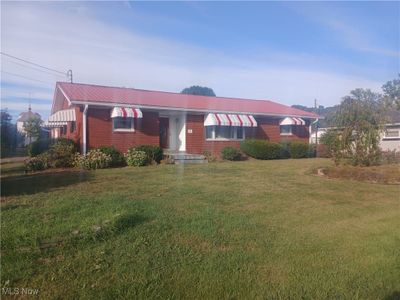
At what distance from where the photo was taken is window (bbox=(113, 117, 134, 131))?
695 inches

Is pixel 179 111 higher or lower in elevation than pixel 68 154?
higher

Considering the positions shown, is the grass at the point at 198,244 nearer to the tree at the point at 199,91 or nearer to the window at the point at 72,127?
the window at the point at 72,127

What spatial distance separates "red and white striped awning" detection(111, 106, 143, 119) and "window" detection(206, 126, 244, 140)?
14.9 ft

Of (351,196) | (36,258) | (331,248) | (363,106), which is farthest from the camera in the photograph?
(363,106)

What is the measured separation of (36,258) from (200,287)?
1.91m

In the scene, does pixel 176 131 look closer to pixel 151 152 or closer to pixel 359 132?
pixel 151 152

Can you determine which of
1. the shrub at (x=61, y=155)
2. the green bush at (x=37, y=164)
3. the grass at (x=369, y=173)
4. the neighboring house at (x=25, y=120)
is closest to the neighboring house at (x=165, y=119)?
the shrub at (x=61, y=155)

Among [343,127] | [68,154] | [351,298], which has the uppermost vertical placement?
[343,127]

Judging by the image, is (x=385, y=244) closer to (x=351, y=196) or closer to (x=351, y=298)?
(x=351, y=298)

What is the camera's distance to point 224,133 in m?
21.0

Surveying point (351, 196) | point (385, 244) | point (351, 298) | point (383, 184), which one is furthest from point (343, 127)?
→ point (351, 298)

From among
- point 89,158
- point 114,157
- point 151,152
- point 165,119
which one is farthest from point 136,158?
point 165,119

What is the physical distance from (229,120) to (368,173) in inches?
381

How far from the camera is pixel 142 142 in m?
18.3
